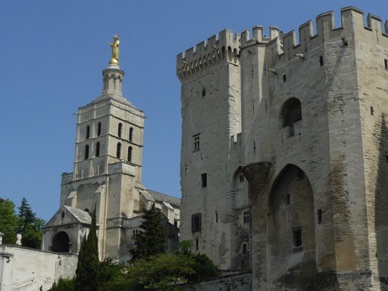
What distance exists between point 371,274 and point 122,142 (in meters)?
44.5

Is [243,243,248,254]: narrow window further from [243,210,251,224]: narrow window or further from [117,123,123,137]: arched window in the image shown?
[117,123,123,137]: arched window

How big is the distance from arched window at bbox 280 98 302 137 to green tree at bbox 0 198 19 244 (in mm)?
39096

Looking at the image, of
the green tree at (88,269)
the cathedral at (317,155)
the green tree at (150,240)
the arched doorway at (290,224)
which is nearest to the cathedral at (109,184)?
the green tree at (150,240)

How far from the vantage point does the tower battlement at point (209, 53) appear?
48.2 meters

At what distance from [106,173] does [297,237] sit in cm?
3533

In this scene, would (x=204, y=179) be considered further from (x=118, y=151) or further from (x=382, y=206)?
(x=118, y=151)

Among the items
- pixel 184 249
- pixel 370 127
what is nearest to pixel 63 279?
pixel 184 249

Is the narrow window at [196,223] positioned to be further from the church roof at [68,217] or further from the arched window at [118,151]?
the arched window at [118,151]

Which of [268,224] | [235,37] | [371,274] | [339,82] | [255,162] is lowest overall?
[371,274]

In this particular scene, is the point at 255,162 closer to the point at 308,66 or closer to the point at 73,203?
the point at 308,66

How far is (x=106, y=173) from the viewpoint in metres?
66.4

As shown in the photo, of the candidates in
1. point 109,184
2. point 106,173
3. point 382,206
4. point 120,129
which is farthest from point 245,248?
point 120,129

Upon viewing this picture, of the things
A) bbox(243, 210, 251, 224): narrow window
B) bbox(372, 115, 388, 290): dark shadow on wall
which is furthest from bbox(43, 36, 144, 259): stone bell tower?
bbox(372, 115, 388, 290): dark shadow on wall

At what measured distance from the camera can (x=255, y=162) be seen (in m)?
36.4
